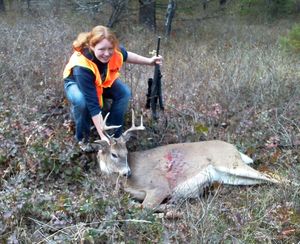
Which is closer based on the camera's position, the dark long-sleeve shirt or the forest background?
the forest background

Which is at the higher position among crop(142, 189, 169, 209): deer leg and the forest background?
the forest background

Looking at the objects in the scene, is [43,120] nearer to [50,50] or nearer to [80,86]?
[80,86]

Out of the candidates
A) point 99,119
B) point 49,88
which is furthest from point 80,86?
point 49,88

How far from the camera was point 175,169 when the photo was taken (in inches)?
205

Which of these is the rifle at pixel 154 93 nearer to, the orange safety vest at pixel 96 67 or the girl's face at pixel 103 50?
the orange safety vest at pixel 96 67

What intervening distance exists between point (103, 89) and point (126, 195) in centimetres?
151

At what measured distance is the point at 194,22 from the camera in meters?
15.7

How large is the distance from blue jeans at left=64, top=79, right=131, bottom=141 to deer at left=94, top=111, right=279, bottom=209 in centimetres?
40

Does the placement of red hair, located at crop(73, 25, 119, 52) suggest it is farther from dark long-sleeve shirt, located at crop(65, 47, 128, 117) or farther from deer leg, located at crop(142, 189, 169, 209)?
deer leg, located at crop(142, 189, 169, 209)

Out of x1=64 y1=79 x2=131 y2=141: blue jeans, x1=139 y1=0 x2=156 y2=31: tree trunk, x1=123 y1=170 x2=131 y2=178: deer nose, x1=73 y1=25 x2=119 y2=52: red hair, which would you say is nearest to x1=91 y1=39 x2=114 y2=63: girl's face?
x1=73 y1=25 x2=119 y2=52: red hair

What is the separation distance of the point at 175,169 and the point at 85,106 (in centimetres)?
115

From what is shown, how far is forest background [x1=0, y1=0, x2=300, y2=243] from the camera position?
4.07m

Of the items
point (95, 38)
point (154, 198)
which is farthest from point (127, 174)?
point (95, 38)

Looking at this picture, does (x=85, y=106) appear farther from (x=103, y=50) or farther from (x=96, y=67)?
(x=103, y=50)
